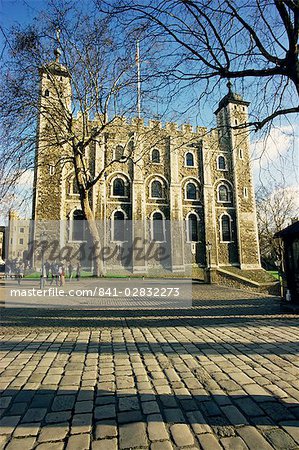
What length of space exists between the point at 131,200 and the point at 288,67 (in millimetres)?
25818

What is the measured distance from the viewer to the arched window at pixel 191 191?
32.3 metres

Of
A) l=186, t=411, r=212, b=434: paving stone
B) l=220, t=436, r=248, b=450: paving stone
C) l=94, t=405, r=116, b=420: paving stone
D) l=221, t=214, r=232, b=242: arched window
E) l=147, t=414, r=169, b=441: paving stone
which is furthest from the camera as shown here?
l=221, t=214, r=232, b=242: arched window

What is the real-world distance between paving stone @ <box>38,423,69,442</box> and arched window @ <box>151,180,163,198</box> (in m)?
29.0

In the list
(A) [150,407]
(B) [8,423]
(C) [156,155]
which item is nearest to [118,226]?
(C) [156,155]

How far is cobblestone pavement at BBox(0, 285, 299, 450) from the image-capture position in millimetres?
2221

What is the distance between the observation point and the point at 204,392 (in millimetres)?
3010

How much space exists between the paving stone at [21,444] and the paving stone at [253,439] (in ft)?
5.29

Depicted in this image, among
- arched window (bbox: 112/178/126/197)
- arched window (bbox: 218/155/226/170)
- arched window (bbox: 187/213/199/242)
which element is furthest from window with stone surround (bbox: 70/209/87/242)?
arched window (bbox: 218/155/226/170)

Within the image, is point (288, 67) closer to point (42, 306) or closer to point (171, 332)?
point (171, 332)

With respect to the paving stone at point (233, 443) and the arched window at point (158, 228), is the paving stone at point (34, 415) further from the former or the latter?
the arched window at point (158, 228)

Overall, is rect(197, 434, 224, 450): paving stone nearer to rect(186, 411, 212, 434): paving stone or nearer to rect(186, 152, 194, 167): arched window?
rect(186, 411, 212, 434): paving stone

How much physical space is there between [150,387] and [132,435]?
37.6 inches

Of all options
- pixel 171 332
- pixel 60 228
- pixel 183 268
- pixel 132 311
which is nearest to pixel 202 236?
pixel 183 268

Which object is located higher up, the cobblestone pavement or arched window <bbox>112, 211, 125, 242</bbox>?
arched window <bbox>112, 211, 125, 242</bbox>
